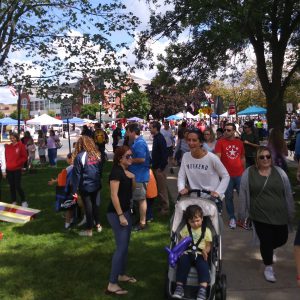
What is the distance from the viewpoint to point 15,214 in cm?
851

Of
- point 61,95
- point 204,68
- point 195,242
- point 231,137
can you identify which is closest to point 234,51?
point 204,68

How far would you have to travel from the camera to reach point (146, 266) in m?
5.64

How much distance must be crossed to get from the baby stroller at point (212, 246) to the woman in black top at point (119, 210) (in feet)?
1.79

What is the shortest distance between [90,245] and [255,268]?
Answer: 251 centimetres

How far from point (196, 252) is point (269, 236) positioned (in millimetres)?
1226

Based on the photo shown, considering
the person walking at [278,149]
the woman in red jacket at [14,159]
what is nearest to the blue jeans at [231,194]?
the person walking at [278,149]

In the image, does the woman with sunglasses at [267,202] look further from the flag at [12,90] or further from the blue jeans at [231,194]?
the flag at [12,90]

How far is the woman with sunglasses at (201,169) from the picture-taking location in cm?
504

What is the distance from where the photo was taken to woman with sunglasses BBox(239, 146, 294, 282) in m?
4.92

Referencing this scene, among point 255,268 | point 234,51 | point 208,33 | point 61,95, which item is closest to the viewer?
point 255,268

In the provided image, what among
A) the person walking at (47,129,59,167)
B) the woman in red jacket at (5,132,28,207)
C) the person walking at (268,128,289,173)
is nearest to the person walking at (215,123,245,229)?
the person walking at (268,128,289,173)

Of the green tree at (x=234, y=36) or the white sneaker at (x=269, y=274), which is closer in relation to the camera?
the white sneaker at (x=269, y=274)

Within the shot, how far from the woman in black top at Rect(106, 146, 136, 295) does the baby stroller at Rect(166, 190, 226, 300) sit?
55cm

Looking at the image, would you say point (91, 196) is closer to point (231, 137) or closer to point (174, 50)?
point (231, 137)
